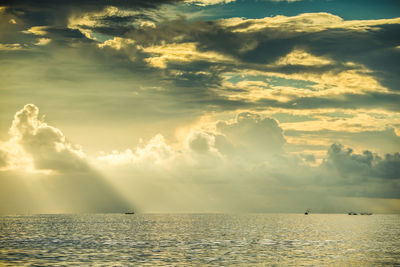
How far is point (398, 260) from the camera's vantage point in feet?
322

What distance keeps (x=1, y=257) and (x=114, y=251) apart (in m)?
25.3

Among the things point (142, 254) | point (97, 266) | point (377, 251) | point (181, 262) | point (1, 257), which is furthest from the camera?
point (377, 251)

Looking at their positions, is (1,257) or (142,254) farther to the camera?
(142,254)

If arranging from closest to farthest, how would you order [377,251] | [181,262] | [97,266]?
[97,266] → [181,262] → [377,251]

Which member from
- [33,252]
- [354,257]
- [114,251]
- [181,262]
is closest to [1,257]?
[33,252]

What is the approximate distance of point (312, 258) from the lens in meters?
98.8

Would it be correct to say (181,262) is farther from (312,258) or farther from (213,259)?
(312,258)

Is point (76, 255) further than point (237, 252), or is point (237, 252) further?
point (237, 252)

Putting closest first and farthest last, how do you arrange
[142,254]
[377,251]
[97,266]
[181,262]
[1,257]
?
[97,266]
[181,262]
[1,257]
[142,254]
[377,251]

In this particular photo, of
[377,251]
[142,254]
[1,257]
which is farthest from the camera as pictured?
[377,251]

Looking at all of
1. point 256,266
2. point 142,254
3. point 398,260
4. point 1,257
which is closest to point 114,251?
point 142,254

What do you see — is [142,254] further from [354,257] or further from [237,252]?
[354,257]

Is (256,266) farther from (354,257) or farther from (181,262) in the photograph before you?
(354,257)

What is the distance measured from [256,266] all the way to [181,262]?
14637mm
